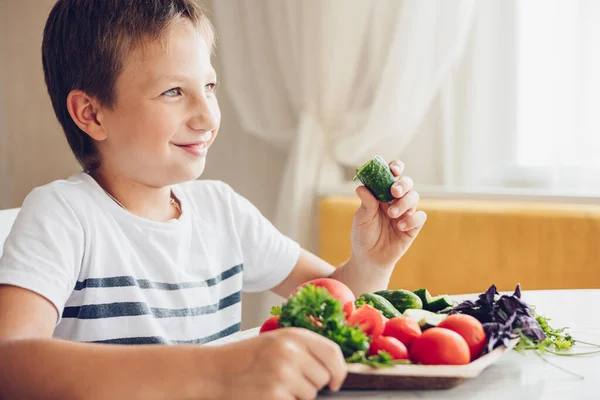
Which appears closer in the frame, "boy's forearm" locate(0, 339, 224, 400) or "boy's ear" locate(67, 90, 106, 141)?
"boy's forearm" locate(0, 339, 224, 400)

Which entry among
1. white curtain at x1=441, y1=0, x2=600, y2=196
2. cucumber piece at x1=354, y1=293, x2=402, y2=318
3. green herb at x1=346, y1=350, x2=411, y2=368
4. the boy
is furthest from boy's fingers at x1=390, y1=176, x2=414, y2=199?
white curtain at x1=441, y1=0, x2=600, y2=196

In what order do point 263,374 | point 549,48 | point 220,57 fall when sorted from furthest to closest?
point 220,57 → point 549,48 → point 263,374

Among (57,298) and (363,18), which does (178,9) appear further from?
(363,18)

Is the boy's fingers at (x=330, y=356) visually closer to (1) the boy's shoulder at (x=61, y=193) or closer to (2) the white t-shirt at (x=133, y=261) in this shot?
(2) the white t-shirt at (x=133, y=261)

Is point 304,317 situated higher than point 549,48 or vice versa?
point 549,48

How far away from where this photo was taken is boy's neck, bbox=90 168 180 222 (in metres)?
1.51

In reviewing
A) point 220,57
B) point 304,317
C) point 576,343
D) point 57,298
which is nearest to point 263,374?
point 304,317

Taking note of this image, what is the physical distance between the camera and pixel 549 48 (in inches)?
97.4

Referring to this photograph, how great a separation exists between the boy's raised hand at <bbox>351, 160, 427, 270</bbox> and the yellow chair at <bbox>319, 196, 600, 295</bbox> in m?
0.82

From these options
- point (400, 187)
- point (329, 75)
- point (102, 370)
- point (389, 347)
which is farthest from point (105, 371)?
point (329, 75)

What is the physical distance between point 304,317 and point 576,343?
547 millimetres

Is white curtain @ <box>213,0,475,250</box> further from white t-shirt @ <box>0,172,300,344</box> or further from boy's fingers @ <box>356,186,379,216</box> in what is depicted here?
boy's fingers @ <box>356,186,379,216</box>

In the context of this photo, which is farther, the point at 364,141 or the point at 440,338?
the point at 364,141

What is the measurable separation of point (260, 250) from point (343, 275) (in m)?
0.21
